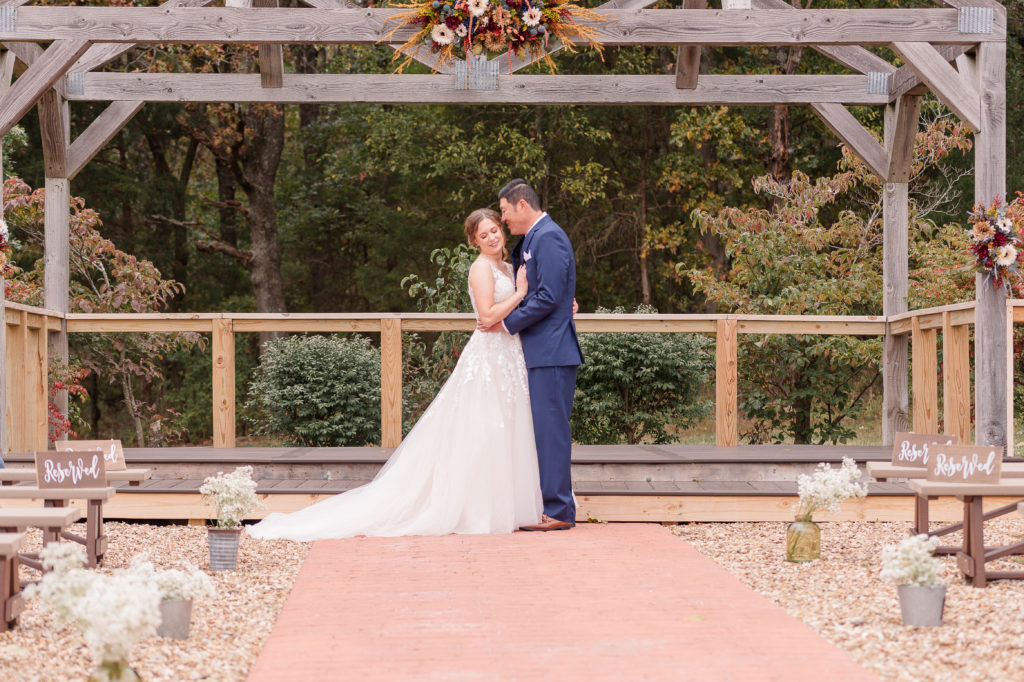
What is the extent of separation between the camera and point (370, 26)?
7.21 metres

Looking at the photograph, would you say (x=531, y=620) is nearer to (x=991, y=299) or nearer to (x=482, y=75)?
(x=991, y=299)

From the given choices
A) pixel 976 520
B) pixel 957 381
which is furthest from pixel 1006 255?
pixel 976 520

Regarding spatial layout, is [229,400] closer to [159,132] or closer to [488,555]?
[488,555]

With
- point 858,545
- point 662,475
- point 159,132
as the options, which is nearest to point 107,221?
point 159,132

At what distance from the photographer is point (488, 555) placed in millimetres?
5586

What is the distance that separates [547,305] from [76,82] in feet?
16.7

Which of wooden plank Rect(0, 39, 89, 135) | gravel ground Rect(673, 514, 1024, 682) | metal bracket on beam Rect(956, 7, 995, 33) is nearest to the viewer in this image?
gravel ground Rect(673, 514, 1024, 682)

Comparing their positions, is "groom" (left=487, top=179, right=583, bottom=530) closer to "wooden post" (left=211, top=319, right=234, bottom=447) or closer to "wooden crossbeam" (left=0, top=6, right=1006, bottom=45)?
"wooden crossbeam" (left=0, top=6, right=1006, bottom=45)

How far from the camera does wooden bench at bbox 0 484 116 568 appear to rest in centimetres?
489

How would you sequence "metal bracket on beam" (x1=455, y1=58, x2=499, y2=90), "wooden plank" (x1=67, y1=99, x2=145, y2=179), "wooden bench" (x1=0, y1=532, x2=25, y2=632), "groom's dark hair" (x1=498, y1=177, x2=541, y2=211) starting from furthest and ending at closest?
"wooden plank" (x1=67, y1=99, x2=145, y2=179)
"metal bracket on beam" (x1=455, y1=58, x2=499, y2=90)
"groom's dark hair" (x1=498, y1=177, x2=541, y2=211)
"wooden bench" (x1=0, y1=532, x2=25, y2=632)

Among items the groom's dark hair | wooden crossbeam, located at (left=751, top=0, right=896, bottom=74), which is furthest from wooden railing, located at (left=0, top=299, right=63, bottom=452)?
wooden crossbeam, located at (left=751, top=0, right=896, bottom=74)

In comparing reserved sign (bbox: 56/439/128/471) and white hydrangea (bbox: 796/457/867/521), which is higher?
reserved sign (bbox: 56/439/128/471)

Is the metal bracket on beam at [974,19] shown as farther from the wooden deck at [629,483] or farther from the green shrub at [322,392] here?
the green shrub at [322,392]

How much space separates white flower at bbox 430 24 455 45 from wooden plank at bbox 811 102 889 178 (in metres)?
3.55
